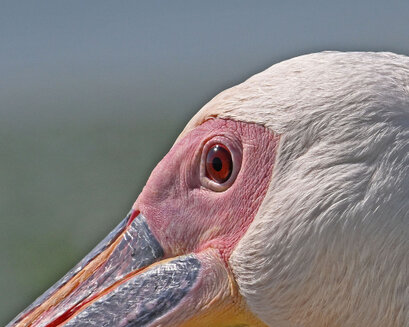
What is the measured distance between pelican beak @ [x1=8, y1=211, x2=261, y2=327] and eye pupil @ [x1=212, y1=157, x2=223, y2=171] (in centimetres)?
31

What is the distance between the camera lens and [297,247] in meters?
3.89

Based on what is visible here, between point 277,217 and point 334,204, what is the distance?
0.75 feet

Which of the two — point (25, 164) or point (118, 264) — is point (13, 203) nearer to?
point (25, 164)

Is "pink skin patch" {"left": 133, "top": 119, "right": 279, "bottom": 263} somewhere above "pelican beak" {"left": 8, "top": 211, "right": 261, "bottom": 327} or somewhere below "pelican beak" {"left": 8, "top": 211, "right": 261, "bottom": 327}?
above

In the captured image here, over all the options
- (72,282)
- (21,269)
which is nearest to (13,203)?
(21,269)

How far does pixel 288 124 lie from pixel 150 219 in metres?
0.74

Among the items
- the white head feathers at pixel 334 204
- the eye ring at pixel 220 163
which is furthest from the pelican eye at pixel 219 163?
the white head feathers at pixel 334 204

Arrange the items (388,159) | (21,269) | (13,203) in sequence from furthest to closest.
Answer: (13,203), (21,269), (388,159)

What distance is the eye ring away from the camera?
4211mm

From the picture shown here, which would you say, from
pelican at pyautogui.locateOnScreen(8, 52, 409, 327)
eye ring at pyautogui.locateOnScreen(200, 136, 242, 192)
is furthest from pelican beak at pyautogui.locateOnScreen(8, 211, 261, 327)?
eye ring at pyautogui.locateOnScreen(200, 136, 242, 192)

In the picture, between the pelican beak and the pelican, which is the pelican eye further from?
the pelican beak

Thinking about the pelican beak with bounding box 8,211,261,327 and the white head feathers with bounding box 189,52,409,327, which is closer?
the white head feathers with bounding box 189,52,409,327

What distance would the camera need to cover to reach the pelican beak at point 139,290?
4145mm

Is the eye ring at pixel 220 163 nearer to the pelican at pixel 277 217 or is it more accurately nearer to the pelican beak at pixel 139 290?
the pelican at pixel 277 217
